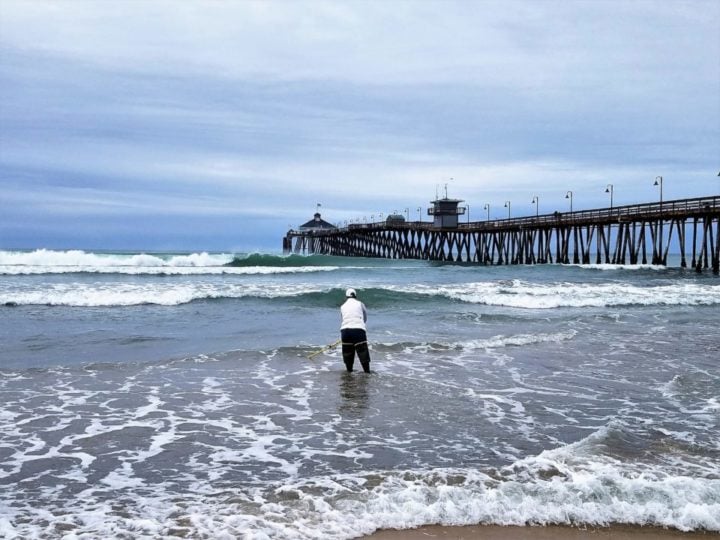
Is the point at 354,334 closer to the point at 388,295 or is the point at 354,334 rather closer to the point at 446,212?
the point at 388,295

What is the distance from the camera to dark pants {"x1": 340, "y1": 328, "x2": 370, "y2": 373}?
1010 cm

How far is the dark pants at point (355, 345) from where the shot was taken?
1010 cm

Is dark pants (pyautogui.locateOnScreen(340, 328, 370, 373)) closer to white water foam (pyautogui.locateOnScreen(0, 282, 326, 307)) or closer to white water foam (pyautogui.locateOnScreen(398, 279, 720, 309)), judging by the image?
white water foam (pyautogui.locateOnScreen(0, 282, 326, 307))

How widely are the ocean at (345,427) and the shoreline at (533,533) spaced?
8cm

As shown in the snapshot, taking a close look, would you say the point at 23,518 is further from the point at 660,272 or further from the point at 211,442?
the point at 660,272

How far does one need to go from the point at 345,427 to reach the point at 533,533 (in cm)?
289

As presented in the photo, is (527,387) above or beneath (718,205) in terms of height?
beneath

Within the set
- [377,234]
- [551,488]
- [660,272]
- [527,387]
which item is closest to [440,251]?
[377,234]

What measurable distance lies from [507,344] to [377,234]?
60.0 m

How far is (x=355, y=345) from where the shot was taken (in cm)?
1016

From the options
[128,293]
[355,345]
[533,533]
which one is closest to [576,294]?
[128,293]

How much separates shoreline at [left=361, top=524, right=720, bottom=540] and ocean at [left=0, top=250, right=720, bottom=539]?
0.08 metres

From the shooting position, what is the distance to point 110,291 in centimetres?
2355

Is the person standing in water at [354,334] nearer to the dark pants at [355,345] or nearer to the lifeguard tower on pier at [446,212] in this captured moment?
the dark pants at [355,345]
